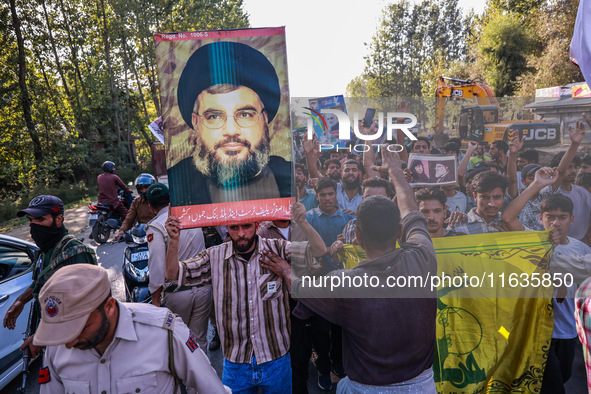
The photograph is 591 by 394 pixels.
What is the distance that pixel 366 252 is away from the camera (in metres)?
2.29

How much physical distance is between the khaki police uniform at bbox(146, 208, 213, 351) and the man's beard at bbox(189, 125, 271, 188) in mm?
901

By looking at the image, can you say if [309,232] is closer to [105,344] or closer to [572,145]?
[105,344]

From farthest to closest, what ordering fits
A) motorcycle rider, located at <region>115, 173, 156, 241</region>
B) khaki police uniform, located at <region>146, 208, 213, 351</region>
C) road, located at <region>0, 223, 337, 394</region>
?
motorcycle rider, located at <region>115, 173, 156, 241</region>
road, located at <region>0, 223, 337, 394</region>
khaki police uniform, located at <region>146, 208, 213, 351</region>

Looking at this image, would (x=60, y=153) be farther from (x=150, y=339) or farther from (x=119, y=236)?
(x=150, y=339)

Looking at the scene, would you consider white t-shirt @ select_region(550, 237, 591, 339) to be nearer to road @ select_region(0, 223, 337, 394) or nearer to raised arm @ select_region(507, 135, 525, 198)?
raised arm @ select_region(507, 135, 525, 198)

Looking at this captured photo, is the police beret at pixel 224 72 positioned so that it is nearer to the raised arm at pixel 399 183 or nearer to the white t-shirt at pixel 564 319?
the raised arm at pixel 399 183

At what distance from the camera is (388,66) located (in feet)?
120

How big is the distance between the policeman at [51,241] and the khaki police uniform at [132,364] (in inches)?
46.1

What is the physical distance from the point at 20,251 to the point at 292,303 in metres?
3.19

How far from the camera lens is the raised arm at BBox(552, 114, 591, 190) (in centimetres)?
260

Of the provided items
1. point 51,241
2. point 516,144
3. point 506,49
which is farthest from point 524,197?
point 506,49

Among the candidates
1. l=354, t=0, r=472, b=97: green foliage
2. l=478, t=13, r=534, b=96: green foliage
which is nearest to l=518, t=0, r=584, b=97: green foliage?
l=478, t=13, r=534, b=96: green foliage

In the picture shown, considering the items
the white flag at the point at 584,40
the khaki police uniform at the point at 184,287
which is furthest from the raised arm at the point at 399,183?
the khaki police uniform at the point at 184,287

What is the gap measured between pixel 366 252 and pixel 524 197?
1.24 metres
